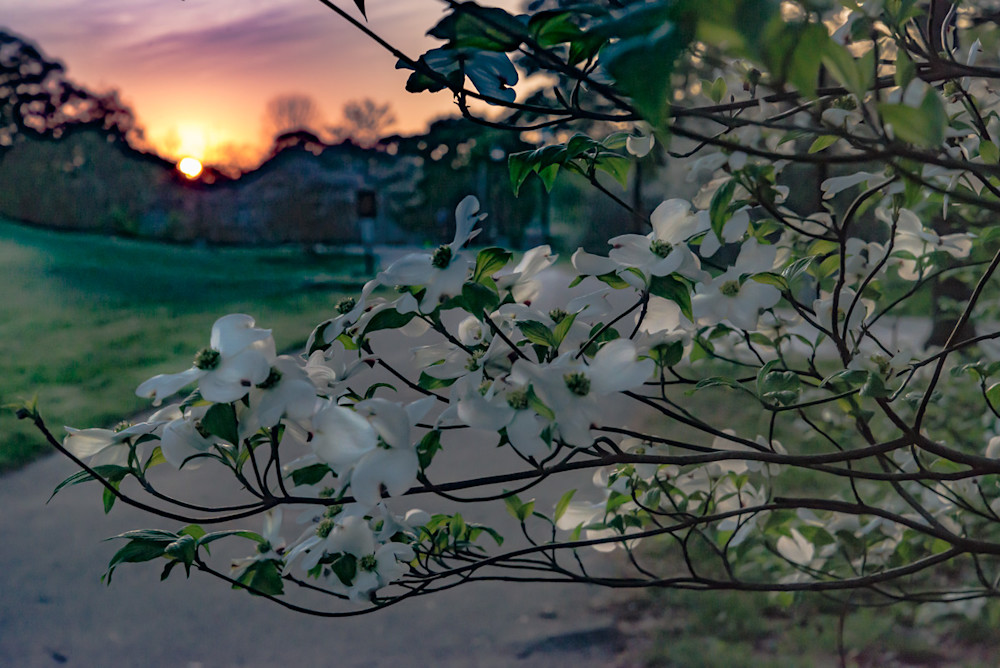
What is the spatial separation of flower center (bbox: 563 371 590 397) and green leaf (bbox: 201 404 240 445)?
0.78ft

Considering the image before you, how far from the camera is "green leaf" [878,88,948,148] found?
0.39 meters

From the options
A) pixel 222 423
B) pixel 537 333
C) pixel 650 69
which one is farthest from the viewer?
pixel 537 333

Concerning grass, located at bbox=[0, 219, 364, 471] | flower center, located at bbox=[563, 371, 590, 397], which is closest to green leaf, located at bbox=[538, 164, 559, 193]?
flower center, located at bbox=[563, 371, 590, 397]

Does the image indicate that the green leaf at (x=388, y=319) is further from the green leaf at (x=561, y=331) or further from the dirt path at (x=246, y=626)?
the dirt path at (x=246, y=626)

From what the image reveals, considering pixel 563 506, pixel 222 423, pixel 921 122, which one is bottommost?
pixel 563 506

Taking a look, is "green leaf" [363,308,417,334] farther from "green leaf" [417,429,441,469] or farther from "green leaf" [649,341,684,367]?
"green leaf" [649,341,684,367]

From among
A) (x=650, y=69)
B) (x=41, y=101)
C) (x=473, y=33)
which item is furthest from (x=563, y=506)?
(x=41, y=101)

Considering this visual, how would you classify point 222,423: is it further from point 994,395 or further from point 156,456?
point 994,395

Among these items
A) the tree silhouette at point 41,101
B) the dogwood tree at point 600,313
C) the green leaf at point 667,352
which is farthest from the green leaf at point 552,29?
the tree silhouette at point 41,101

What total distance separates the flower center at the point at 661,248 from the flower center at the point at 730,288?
0.36ft

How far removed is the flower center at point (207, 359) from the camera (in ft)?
1.90

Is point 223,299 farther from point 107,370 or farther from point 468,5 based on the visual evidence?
point 468,5

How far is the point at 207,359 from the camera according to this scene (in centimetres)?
58

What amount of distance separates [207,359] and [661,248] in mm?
363
